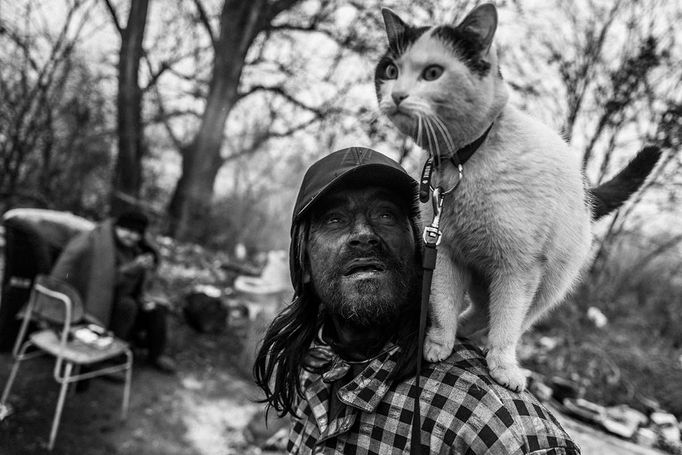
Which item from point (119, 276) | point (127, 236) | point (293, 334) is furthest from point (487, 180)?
point (127, 236)

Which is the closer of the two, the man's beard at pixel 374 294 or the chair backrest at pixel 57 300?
the man's beard at pixel 374 294

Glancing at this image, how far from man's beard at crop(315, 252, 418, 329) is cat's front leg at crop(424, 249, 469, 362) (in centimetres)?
12

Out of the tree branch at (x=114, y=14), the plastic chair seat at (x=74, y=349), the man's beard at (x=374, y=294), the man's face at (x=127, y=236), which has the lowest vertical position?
the plastic chair seat at (x=74, y=349)

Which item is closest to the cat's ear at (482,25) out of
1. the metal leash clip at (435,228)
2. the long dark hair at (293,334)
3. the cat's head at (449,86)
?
the cat's head at (449,86)

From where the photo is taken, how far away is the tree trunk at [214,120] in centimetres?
814

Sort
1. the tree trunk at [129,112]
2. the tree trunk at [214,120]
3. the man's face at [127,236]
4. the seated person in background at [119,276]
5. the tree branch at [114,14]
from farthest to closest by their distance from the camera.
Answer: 1. the tree trunk at [214,120]
2. the tree branch at [114,14]
3. the tree trunk at [129,112]
4. the man's face at [127,236]
5. the seated person in background at [119,276]

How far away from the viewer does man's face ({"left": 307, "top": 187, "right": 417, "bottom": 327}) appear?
1.21 m

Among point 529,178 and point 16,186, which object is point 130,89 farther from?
point 529,178

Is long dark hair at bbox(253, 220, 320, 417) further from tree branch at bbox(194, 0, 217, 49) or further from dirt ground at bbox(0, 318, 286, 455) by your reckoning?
tree branch at bbox(194, 0, 217, 49)

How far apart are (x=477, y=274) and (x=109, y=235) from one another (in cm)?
449

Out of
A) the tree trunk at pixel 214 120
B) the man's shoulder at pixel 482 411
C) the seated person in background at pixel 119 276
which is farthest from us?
the tree trunk at pixel 214 120

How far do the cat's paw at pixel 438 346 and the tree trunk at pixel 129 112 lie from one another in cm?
679

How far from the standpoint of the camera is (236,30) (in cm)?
814

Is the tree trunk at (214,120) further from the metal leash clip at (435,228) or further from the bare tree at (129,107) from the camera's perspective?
the metal leash clip at (435,228)
